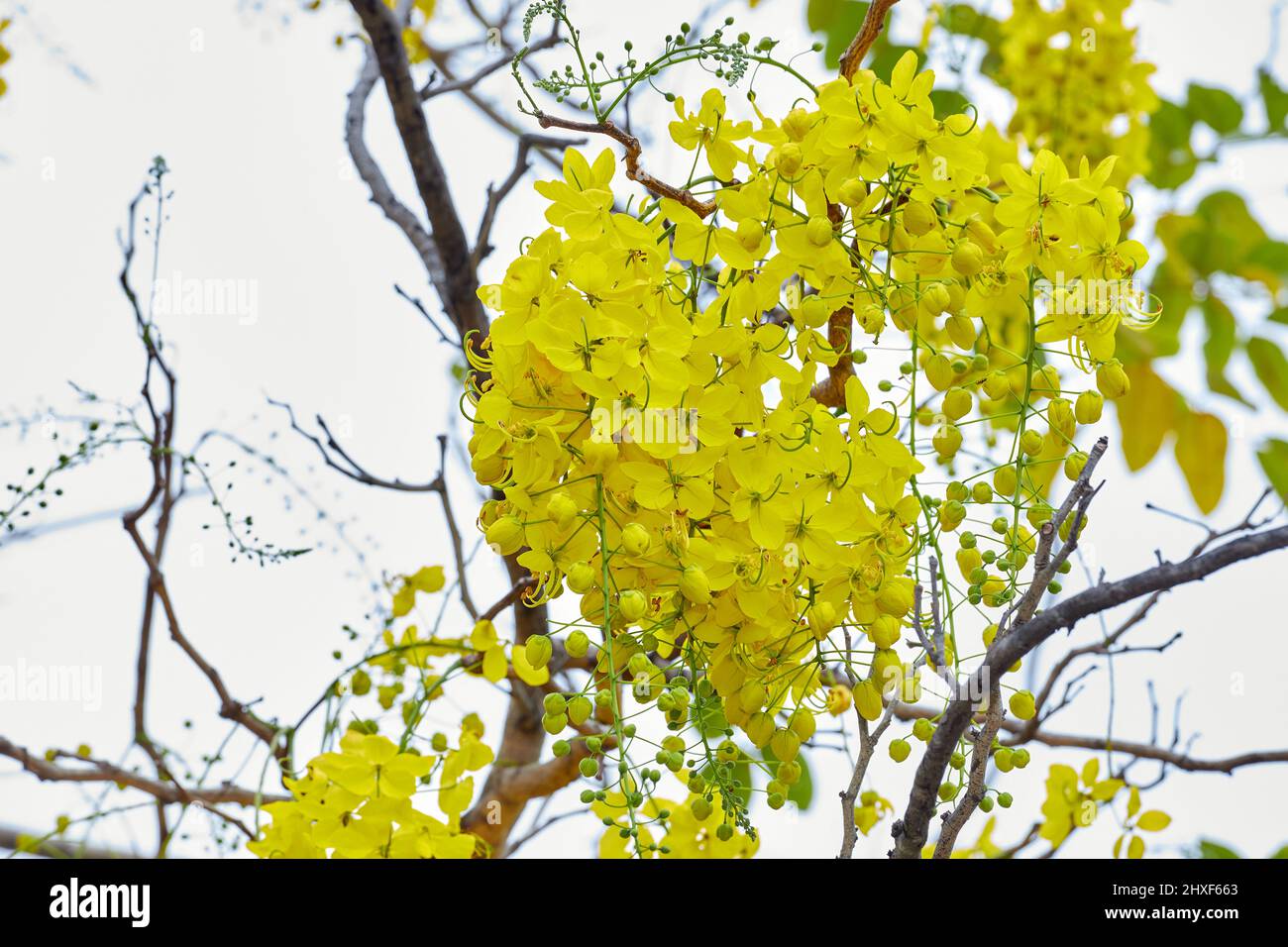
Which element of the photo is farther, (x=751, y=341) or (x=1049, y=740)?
(x=1049, y=740)

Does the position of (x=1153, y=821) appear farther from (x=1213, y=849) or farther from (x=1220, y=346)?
(x=1220, y=346)

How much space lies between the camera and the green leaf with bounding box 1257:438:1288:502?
188 centimetres

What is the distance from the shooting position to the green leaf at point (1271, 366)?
77.1 inches

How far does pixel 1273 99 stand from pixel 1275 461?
26.0 inches

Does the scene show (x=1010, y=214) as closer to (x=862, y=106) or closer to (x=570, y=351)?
(x=862, y=106)

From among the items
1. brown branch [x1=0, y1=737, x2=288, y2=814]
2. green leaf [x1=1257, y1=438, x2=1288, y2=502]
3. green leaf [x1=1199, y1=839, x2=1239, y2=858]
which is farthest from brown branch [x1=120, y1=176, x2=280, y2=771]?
green leaf [x1=1257, y1=438, x2=1288, y2=502]

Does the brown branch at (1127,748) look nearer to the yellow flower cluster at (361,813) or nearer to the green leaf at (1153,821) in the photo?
→ the green leaf at (1153,821)

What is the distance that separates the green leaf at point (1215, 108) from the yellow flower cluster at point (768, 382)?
160 centimetres

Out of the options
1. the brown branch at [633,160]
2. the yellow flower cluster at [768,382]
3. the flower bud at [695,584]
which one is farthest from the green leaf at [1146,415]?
the flower bud at [695,584]

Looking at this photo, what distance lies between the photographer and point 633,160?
29.7 inches
